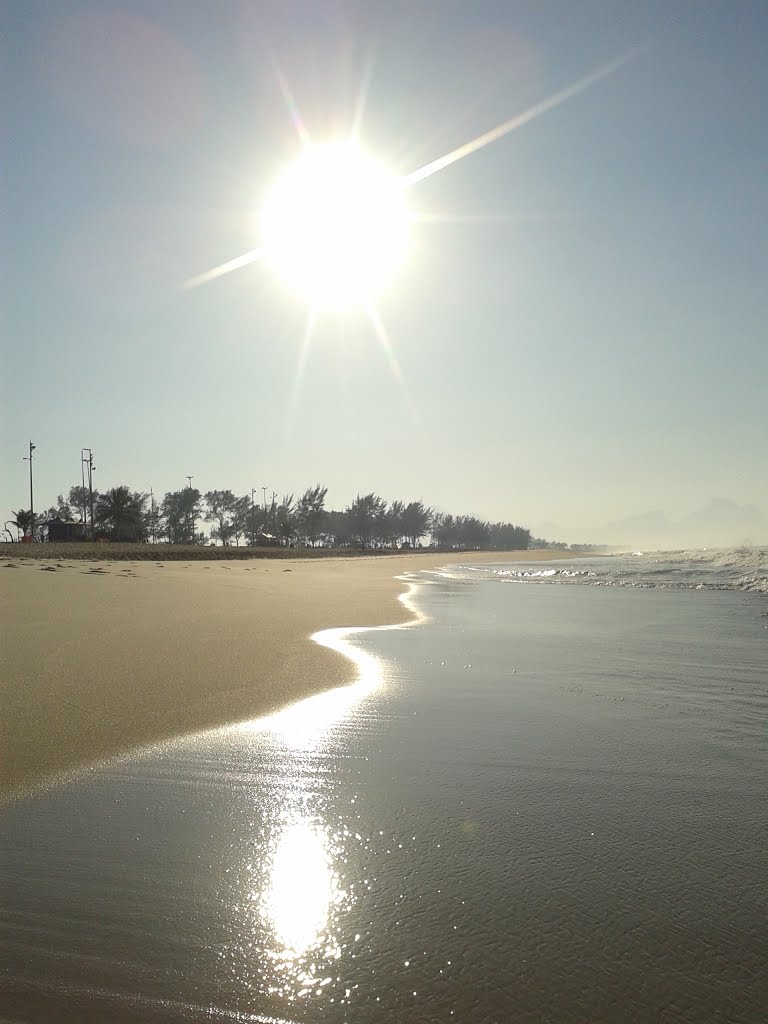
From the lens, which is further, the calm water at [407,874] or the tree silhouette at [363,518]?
the tree silhouette at [363,518]

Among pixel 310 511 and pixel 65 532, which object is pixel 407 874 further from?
pixel 310 511

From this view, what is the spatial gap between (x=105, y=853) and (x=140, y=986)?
93cm

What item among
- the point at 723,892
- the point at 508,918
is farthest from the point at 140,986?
the point at 723,892

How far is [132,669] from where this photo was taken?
606 centimetres

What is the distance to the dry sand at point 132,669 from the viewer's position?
4227mm

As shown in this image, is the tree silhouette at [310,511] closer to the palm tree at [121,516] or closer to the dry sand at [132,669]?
the palm tree at [121,516]

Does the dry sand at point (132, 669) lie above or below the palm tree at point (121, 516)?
below

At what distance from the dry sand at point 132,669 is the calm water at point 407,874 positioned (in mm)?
432

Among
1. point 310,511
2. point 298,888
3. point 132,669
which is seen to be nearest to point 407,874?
point 298,888

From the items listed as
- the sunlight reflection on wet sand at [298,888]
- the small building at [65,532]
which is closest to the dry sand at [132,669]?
the sunlight reflection on wet sand at [298,888]

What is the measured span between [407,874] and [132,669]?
4.15 m

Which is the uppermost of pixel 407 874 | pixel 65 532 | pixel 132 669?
pixel 65 532

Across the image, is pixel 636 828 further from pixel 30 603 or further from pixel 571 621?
pixel 30 603

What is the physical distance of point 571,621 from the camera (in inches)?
441
